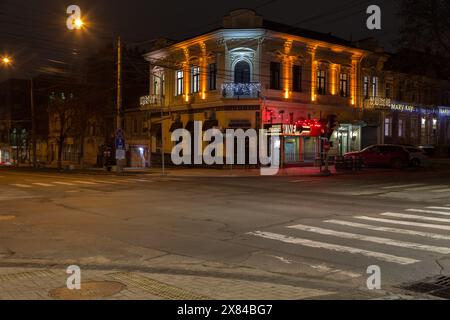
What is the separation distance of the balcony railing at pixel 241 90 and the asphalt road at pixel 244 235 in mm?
19436

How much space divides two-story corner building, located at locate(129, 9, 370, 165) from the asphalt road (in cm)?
1975

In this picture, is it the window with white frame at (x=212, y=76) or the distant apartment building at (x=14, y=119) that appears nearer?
the window with white frame at (x=212, y=76)

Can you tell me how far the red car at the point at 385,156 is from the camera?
35844 millimetres

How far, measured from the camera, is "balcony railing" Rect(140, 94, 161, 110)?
4622cm

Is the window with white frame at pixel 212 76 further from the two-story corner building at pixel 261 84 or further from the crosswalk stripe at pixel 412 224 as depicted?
the crosswalk stripe at pixel 412 224

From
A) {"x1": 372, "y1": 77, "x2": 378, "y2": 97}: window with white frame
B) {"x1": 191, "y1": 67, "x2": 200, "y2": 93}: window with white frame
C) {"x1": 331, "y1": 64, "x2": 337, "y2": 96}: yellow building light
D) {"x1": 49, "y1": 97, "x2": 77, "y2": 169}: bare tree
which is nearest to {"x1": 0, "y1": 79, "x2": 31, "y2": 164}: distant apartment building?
{"x1": 49, "y1": 97, "x2": 77, "y2": 169}: bare tree

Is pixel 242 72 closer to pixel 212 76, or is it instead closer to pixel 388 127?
pixel 212 76

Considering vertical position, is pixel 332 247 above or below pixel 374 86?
below

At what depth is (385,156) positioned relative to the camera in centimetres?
3638

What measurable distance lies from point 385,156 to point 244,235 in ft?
90.3

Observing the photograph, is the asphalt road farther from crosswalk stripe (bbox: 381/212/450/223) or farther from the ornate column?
the ornate column

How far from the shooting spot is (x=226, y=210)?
15117 mm

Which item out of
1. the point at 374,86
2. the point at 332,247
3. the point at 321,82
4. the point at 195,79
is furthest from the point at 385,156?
the point at 332,247

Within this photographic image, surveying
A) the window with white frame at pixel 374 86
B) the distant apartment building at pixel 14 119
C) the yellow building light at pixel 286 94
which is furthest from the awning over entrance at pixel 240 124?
the distant apartment building at pixel 14 119
